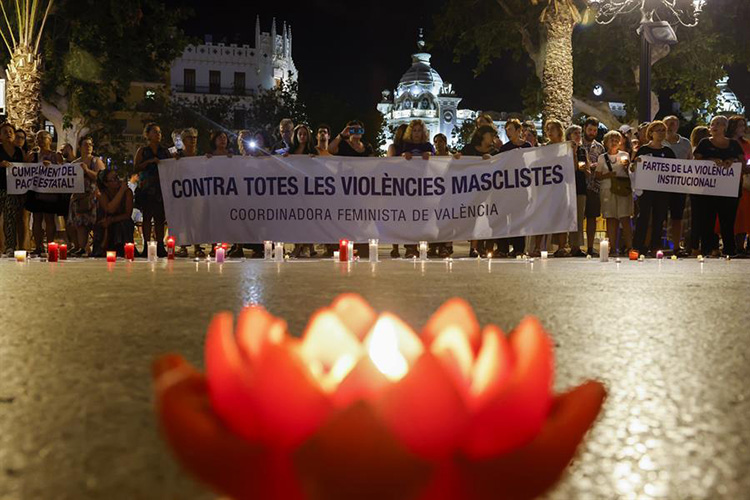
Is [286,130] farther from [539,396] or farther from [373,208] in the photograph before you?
[539,396]

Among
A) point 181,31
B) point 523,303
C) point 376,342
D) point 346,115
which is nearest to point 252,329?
point 376,342

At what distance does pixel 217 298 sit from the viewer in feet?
20.5

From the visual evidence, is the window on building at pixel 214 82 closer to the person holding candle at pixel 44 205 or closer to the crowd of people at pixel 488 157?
the person holding candle at pixel 44 205

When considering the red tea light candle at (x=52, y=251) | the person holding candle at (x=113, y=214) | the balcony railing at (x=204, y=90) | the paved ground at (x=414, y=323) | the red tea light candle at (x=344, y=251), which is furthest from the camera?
the balcony railing at (x=204, y=90)

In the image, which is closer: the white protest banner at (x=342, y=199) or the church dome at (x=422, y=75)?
the white protest banner at (x=342, y=199)

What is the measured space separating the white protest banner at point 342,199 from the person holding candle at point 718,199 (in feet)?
8.30

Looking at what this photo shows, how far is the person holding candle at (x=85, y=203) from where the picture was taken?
47.2 feet

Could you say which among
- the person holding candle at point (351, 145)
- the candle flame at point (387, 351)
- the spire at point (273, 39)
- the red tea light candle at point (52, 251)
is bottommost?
the candle flame at point (387, 351)

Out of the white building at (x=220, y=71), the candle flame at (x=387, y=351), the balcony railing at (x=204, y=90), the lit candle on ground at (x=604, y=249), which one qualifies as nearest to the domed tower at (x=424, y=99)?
the white building at (x=220, y=71)

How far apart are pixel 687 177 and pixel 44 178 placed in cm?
928

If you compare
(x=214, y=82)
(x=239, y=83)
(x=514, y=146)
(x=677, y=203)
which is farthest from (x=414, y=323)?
(x=239, y=83)

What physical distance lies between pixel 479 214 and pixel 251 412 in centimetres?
1257

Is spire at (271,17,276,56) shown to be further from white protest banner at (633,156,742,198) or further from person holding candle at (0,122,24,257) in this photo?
white protest banner at (633,156,742,198)

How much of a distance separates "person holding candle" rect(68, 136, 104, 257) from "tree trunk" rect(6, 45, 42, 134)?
24.7ft
